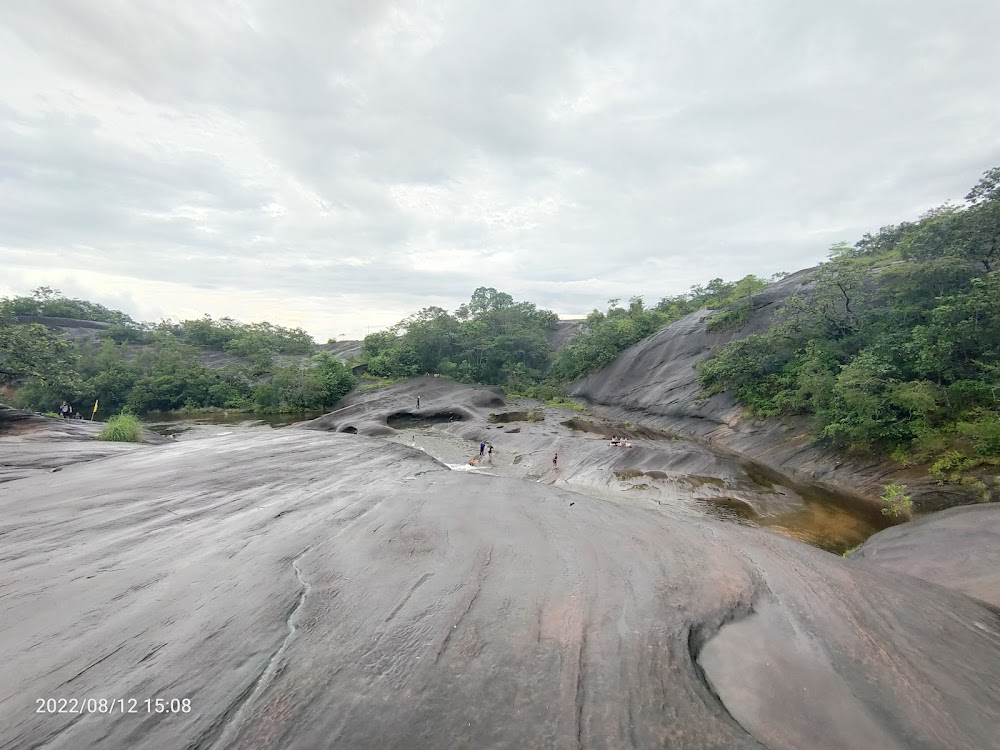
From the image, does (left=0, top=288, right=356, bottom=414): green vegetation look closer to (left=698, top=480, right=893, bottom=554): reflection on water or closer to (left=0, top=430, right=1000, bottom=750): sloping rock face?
(left=0, top=430, right=1000, bottom=750): sloping rock face

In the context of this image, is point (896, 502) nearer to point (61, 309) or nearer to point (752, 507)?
point (752, 507)

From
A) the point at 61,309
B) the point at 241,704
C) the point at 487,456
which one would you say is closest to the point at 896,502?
the point at 487,456

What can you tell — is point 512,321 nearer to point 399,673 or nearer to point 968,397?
point 968,397

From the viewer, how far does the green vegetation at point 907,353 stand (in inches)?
596

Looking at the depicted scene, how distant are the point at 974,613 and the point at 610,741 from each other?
26.7ft

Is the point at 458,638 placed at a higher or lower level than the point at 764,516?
higher

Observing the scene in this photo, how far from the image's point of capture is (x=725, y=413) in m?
27.1

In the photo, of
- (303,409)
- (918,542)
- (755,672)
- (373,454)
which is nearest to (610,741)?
(755,672)

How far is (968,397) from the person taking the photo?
15.6 meters

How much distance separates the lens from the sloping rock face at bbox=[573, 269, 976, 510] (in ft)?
52.5
